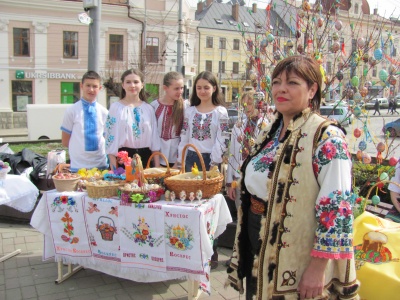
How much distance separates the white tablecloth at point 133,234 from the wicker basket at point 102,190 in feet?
0.15

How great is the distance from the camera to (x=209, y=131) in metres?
3.67

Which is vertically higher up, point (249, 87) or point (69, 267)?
point (249, 87)

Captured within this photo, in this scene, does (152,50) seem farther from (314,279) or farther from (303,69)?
(314,279)

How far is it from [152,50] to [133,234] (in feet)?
82.5

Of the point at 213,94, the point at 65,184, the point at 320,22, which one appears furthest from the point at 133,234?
the point at 320,22

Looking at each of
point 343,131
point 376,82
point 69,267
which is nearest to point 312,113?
point 343,131

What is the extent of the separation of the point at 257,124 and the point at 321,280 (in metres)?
1.88

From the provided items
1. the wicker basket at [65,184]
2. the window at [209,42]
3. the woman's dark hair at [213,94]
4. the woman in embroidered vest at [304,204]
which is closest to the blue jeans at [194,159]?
the woman's dark hair at [213,94]

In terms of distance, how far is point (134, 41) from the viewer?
26.1 m

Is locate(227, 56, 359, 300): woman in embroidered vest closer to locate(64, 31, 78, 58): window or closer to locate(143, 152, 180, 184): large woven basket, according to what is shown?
locate(143, 152, 180, 184): large woven basket

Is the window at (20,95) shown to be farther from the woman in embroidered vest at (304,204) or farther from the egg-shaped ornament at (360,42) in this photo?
the woman in embroidered vest at (304,204)

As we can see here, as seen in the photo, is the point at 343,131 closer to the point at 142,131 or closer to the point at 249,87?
the point at 249,87

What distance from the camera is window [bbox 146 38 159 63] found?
26594 mm

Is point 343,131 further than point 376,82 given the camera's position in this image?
No
